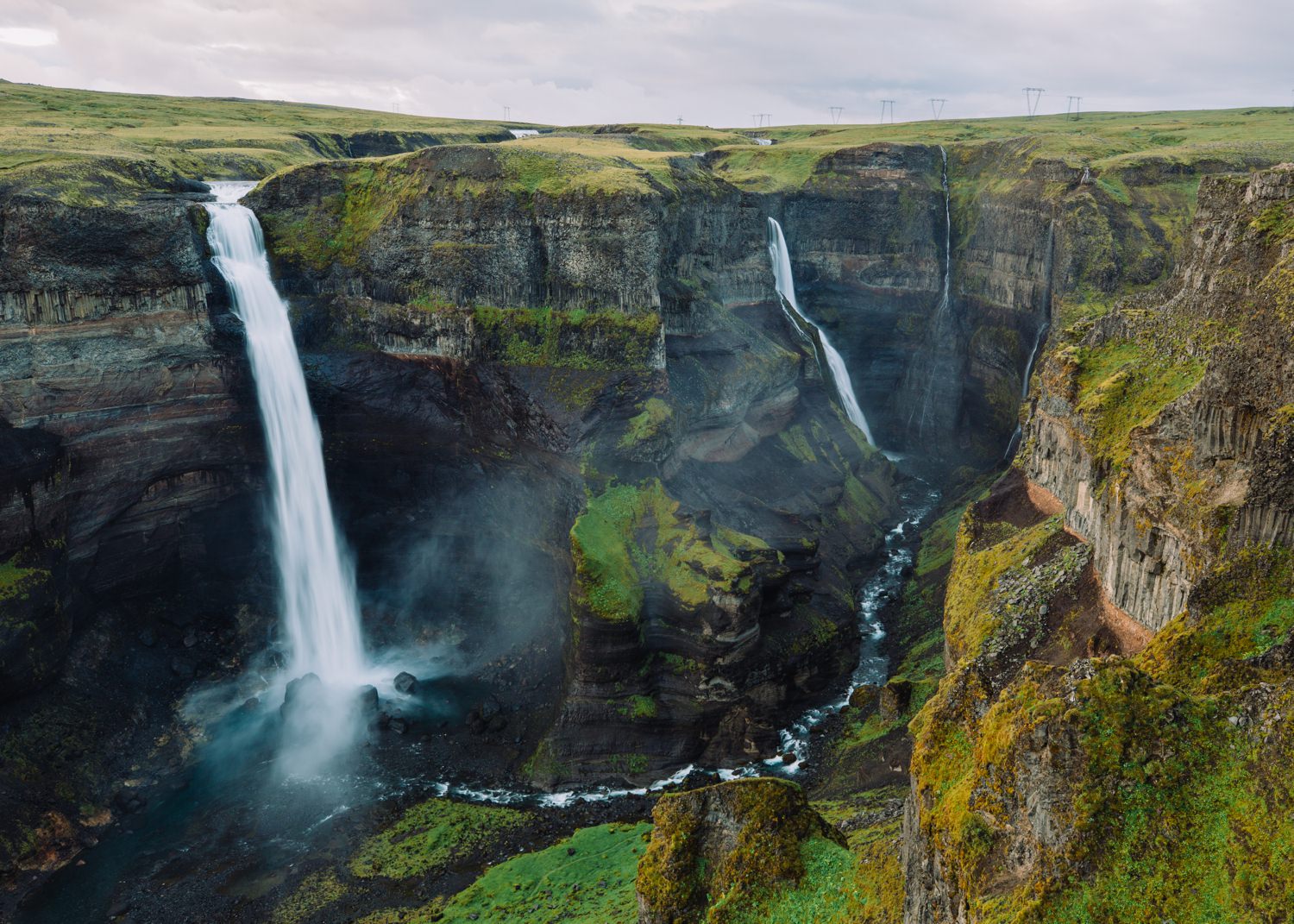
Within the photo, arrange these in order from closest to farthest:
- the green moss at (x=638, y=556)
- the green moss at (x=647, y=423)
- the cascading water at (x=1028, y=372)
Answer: the green moss at (x=638, y=556) < the green moss at (x=647, y=423) < the cascading water at (x=1028, y=372)

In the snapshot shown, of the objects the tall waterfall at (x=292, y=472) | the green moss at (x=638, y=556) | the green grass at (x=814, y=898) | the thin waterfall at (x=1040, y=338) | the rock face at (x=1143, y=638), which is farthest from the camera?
the thin waterfall at (x=1040, y=338)

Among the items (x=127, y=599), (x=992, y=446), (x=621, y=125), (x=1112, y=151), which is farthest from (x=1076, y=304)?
(x=621, y=125)

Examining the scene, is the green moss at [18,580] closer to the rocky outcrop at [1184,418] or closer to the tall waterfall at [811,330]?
the rocky outcrop at [1184,418]

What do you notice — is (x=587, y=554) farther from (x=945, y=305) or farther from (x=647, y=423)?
(x=945, y=305)

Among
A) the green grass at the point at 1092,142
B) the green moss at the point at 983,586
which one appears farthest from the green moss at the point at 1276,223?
the green grass at the point at 1092,142

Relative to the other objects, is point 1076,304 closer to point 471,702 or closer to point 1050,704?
point 471,702

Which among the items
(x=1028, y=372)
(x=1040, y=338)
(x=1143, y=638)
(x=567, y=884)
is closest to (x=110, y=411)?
(x=567, y=884)
